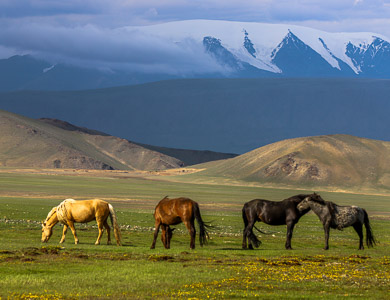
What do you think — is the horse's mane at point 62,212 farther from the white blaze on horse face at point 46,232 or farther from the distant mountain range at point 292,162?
the distant mountain range at point 292,162

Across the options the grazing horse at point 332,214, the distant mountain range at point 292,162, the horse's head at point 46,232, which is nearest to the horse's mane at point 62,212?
the horse's head at point 46,232

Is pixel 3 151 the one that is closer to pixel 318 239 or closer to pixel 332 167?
pixel 332 167

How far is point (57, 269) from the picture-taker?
68.6 ft

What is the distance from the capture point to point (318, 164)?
14050 cm

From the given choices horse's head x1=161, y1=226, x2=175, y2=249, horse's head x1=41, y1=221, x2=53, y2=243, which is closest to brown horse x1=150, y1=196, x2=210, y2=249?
horse's head x1=161, y1=226, x2=175, y2=249

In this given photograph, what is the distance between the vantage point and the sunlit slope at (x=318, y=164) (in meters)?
135

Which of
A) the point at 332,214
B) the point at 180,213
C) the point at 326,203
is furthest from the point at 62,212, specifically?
the point at 332,214

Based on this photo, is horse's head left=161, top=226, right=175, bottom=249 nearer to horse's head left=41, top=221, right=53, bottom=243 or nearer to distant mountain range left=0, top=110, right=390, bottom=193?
horse's head left=41, top=221, right=53, bottom=243

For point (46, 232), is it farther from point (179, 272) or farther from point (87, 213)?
point (179, 272)

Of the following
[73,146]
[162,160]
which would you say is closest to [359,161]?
[162,160]

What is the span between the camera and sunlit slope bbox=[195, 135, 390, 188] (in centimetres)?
13488

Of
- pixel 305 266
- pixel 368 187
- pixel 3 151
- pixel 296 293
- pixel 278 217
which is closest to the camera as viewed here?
pixel 296 293

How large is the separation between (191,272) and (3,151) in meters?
168

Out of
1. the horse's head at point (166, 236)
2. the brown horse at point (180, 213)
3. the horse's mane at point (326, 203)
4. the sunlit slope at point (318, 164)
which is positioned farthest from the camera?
the sunlit slope at point (318, 164)
